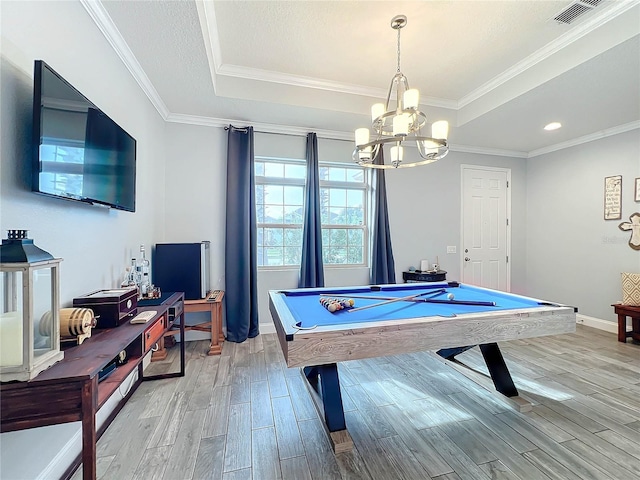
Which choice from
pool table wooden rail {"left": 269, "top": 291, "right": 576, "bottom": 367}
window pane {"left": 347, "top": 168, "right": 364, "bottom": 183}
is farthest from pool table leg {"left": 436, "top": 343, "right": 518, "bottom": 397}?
window pane {"left": 347, "top": 168, "right": 364, "bottom": 183}

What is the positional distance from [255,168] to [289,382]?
8.74 ft

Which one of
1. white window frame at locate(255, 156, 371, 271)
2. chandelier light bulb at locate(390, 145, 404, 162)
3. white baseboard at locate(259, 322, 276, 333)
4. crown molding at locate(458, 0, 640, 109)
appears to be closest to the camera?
crown molding at locate(458, 0, 640, 109)

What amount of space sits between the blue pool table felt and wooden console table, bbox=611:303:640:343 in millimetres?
2291

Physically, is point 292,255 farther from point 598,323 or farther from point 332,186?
point 598,323

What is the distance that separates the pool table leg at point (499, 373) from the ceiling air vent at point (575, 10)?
261cm

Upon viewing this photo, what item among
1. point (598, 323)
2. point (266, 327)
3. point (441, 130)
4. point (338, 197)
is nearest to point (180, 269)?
point (266, 327)

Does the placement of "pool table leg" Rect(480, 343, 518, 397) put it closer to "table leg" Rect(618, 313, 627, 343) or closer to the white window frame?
the white window frame

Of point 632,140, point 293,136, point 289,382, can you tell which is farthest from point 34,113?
point 632,140

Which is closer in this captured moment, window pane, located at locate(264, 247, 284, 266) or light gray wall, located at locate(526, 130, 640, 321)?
light gray wall, located at locate(526, 130, 640, 321)

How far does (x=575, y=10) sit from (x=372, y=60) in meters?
1.55

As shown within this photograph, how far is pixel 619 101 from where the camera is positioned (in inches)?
116

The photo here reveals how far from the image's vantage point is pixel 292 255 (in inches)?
153

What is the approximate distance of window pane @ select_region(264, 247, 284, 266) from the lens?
3.81 metres

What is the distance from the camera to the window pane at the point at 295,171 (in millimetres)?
3855
